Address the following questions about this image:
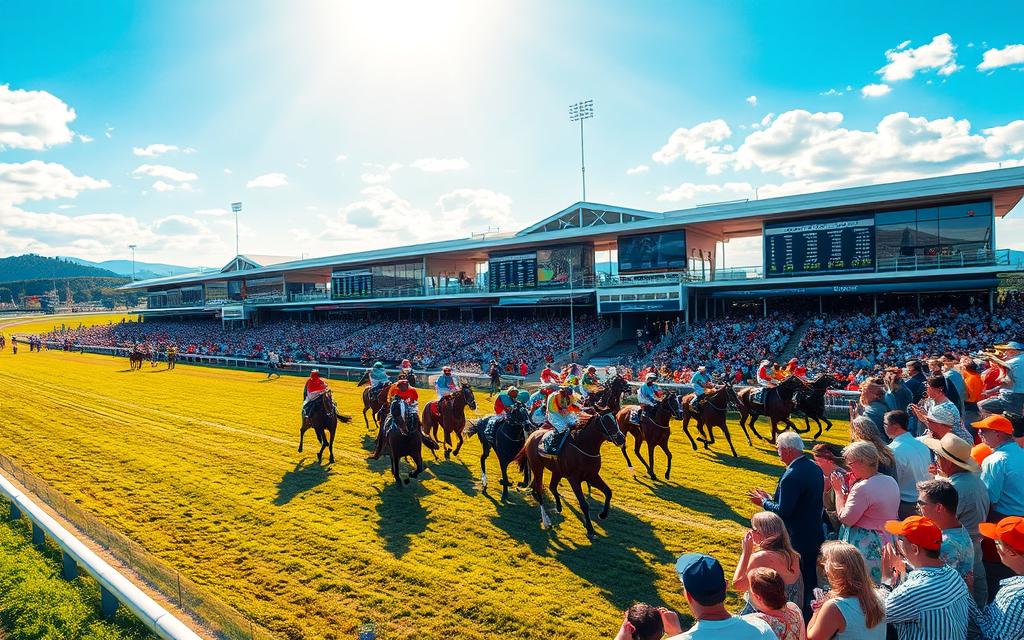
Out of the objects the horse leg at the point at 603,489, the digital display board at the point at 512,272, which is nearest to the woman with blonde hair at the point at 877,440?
the horse leg at the point at 603,489

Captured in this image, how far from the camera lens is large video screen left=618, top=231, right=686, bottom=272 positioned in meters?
28.0

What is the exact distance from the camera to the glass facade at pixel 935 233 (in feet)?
69.6

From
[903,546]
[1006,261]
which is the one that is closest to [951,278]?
[1006,261]

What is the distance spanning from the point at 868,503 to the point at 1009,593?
0.99 meters

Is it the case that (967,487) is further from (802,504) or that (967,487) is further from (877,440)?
(802,504)

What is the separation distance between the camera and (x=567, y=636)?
17.4ft

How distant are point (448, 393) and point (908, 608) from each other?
9779 mm

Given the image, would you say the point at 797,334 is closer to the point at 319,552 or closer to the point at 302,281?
the point at 319,552

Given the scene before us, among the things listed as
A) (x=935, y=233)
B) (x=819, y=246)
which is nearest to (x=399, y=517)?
(x=819, y=246)

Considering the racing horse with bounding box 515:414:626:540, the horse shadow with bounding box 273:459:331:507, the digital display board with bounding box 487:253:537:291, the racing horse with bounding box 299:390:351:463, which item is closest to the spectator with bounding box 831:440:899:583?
the racing horse with bounding box 515:414:626:540

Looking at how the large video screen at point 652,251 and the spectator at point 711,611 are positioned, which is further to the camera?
the large video screen at point 652,251

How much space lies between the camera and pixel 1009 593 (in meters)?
2.92

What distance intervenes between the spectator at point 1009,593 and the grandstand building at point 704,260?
22.4 meters

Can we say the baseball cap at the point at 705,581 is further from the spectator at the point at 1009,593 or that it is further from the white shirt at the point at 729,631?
the spectator at the point at 1009,593
